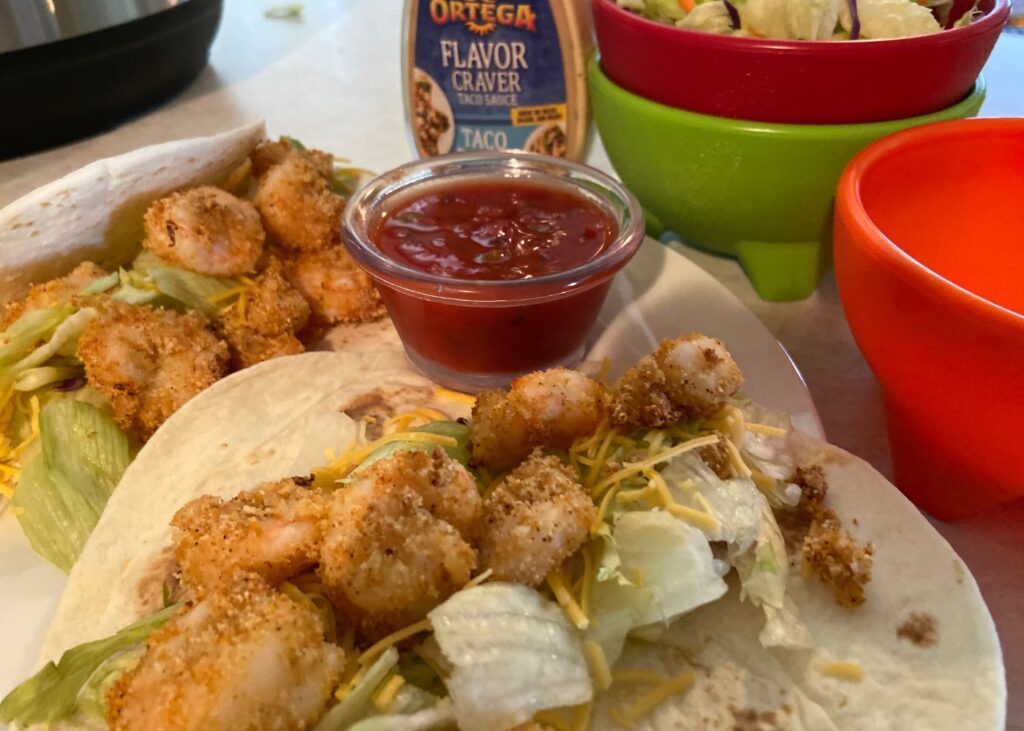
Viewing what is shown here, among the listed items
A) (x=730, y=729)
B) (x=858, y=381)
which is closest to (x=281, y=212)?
(x=858, y=381)

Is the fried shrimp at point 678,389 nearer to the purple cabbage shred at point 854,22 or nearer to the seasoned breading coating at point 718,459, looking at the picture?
the seasoned breading coating at point 718,459

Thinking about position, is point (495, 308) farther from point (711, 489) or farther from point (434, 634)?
point (434, 634)

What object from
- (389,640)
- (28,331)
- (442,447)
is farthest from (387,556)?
(28,331)

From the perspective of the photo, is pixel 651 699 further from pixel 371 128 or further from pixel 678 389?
pixel 371 128

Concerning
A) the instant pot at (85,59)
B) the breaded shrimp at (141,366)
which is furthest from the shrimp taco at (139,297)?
the instant pot at (85,59)

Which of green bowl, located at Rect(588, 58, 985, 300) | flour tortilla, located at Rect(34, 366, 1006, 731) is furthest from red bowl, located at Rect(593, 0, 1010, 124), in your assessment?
flour tortilla, located at Rect(34, 366, 1006, 731)

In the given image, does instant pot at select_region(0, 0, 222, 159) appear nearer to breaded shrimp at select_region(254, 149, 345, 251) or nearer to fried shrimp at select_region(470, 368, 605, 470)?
breaded shrimp at select_region(254, 149, 345, 251)
